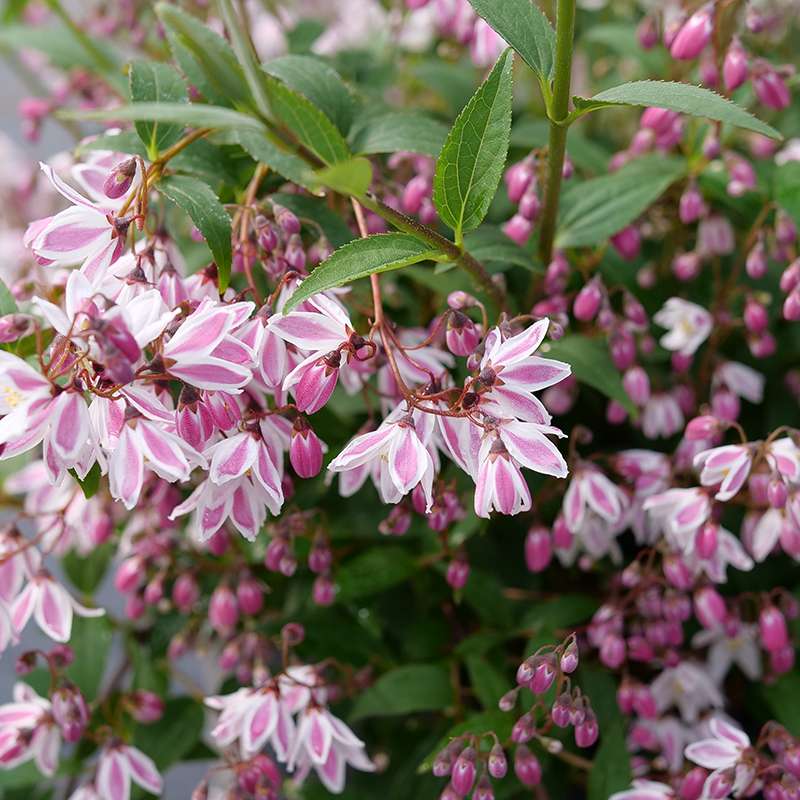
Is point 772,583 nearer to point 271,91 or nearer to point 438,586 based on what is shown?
point 438,586

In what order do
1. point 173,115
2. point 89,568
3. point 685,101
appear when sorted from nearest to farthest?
point 173,115
point 685,101
point 89,568

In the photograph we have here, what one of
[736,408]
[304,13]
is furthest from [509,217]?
[304,13]

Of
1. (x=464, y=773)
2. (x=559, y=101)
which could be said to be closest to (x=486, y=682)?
(x=464, y=773)

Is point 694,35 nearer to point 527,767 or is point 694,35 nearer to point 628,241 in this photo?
point 628,241

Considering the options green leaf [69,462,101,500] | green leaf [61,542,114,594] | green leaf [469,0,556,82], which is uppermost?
green leaf [469,0,556,82]

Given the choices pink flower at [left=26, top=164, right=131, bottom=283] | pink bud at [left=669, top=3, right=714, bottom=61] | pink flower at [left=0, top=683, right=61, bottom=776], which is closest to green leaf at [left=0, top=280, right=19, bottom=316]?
pink flower at [left=26, top=164, right=131, bottom=283]

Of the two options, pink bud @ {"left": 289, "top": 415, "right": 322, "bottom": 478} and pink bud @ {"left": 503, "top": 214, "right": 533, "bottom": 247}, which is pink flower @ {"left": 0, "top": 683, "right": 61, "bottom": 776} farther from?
pink bud @ {"left": 503, "top": 214, "right": 533, "bottom": 247}
